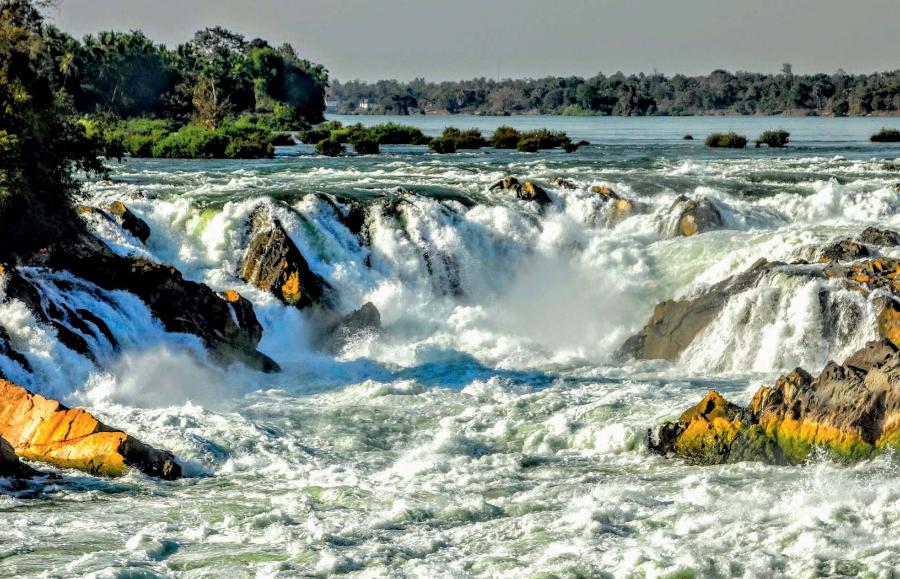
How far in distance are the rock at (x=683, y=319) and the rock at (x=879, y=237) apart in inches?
126

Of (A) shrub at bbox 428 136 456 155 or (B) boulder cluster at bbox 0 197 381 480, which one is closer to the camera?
(B) boulder cluster at bbox 0 197 381 480

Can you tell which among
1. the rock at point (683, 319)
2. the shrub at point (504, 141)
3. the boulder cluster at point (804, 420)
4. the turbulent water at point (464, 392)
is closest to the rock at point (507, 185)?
the turbulent water at point (464, 392)

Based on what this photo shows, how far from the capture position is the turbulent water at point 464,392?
1409 cm

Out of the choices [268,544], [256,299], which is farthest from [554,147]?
[268,544]

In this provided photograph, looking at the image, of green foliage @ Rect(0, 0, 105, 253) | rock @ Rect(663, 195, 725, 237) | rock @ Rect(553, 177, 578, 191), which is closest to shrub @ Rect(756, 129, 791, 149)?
rock @ Rect(553, 177, 578, 191)

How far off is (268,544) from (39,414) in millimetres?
5410

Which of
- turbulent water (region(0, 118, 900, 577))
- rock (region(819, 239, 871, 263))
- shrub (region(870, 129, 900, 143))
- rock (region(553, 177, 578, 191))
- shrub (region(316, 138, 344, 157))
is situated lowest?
turbulent water (region(0, 118, 900, 577))

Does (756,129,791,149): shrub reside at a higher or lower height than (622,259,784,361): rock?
higher

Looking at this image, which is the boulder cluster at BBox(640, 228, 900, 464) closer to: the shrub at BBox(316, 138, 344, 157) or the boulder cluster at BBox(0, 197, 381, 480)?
the boulder cluster at BBox(0, 197, 381, 480)

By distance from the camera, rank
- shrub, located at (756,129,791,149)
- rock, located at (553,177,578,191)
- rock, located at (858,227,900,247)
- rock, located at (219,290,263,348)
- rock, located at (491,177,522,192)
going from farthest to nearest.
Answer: shrub, located at (756,129,791,149) → rock, located at (553,177,578,191) → rock, located at (491,177,522,192) → rock, located at (858,227,900,247) → rock, located at (219,290,263,348)

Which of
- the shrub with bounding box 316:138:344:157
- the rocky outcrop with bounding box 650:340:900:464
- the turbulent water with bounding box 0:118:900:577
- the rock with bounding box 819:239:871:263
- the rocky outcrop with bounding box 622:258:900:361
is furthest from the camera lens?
the shrub with bounding box 316:138:344:157

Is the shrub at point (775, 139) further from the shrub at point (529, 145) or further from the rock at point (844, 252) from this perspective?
the rock at point (844, 252)

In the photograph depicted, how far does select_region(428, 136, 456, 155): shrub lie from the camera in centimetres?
5747

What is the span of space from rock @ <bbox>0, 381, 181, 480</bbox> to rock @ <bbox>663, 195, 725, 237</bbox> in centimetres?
1858
